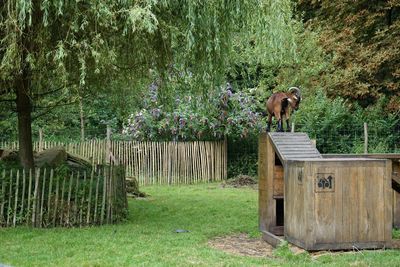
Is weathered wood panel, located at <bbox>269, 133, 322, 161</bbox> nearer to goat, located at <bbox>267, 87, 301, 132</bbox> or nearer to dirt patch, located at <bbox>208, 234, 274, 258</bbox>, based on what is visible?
goat, located at <bbox>267, 87, 301, 132</bbox>

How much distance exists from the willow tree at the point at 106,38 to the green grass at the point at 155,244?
2357 millimetres

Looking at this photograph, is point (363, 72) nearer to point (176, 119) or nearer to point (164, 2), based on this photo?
point (176, 119)

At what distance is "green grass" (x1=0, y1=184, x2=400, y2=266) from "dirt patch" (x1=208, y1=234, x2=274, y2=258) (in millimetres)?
195

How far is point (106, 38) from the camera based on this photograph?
28.0ft


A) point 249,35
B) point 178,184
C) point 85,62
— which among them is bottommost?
point 178,184

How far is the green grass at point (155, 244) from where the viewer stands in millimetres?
6613

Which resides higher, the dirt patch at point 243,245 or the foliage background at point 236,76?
the foliage background at point 236,76

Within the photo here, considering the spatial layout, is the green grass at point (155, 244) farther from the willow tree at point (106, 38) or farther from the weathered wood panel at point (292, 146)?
the willow tree at point (106, 38)

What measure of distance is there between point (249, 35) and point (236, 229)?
3436mm

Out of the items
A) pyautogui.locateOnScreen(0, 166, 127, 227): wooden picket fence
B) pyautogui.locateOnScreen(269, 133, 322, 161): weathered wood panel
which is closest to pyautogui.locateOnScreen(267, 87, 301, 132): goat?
pyautogui.locateOnScreen(269, 133, 322, 161): weathered wood panel

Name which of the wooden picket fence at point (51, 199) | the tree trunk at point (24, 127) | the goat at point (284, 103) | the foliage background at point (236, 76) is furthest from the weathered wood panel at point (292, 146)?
the tree trunk at point (24, 127)

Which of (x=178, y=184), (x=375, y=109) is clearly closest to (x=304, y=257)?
(x=178, y=184)

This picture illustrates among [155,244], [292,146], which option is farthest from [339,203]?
[155,244]

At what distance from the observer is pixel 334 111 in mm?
18109
